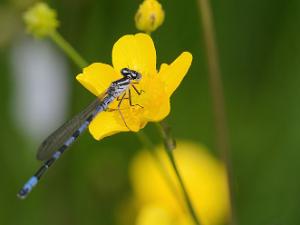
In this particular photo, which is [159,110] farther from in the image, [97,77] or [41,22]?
[41,22]

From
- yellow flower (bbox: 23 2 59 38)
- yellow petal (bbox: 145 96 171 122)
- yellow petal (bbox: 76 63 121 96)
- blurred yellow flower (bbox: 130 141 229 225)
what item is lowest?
blurred yellow flower (bbox: 130 141 229 225)

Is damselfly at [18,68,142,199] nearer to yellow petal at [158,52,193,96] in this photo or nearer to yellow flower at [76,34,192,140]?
yellow flower at [76,34,192,140]

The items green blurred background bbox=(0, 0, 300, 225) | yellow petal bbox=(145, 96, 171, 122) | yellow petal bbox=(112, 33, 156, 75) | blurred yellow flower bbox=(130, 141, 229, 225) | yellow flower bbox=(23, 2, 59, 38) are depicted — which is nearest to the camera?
yellow petal bbox=(145, 96, 171, 122)

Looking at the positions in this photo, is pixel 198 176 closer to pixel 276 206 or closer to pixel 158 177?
pixel 158 177

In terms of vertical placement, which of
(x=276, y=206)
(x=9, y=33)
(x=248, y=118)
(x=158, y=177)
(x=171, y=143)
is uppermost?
A: (x=9, y=33)

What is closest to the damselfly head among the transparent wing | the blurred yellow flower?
the transparent wing

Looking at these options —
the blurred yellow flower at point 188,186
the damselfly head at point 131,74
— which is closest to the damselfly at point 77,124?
the damselfly head at point 131,74

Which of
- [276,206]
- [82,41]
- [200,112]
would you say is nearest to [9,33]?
[82,41]
